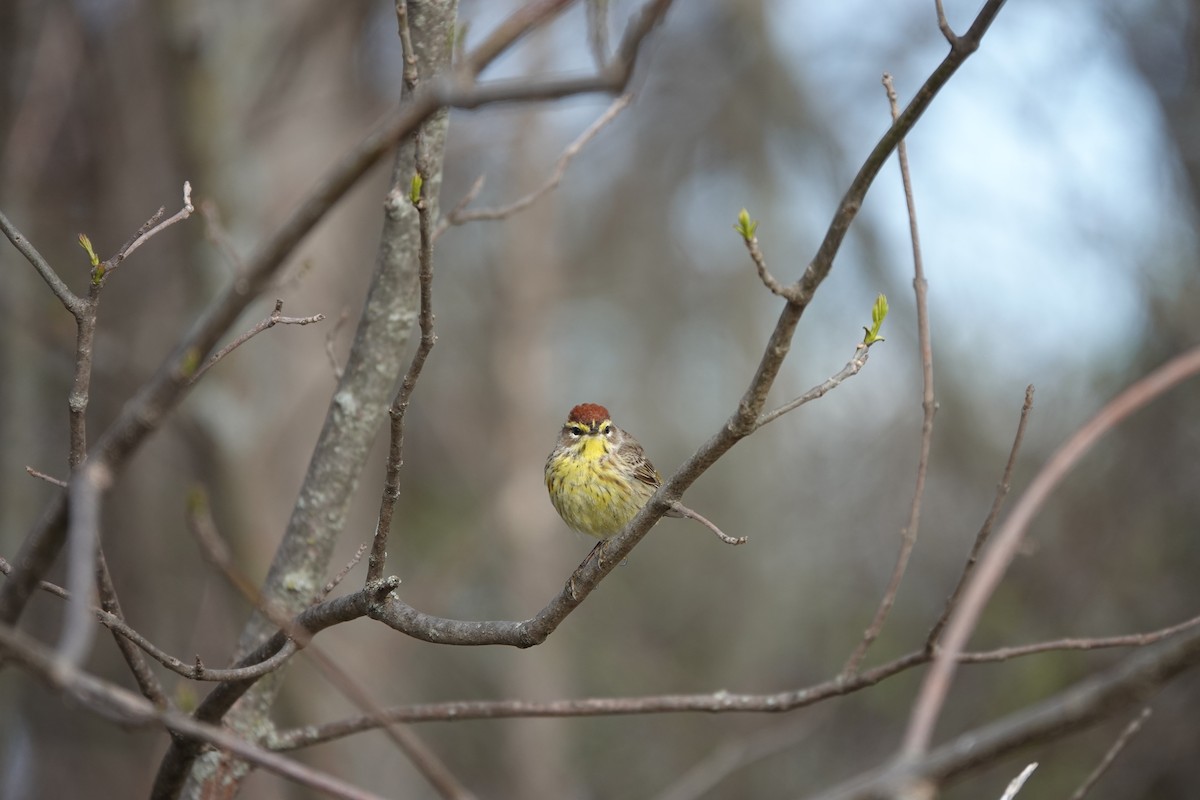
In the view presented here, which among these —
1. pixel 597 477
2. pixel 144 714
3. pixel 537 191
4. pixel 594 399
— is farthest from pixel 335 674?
pixel 594 399

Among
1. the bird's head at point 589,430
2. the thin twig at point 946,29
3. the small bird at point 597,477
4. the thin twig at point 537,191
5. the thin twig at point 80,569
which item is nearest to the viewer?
the thin twig at point 80,569

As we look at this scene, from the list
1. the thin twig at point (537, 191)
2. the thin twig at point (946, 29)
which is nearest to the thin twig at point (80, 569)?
the thin twig at point (946, 29)

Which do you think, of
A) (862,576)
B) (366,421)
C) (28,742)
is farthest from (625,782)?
(366,421)

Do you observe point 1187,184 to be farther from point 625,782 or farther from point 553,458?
point 625,782

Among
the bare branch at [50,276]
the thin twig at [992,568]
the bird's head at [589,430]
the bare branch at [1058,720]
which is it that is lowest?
the bare branch at [1058,720]

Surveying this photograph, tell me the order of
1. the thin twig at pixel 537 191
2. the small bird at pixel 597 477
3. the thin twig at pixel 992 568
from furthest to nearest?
the small bird at pixel 597 477 < the thin twig at pixel 537 191 < the thin twig at pixel 992 568

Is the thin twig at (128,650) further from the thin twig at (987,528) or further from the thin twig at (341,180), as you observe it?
the thin twig at (987,528)

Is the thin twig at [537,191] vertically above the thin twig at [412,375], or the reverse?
the thin twig at [537,191]

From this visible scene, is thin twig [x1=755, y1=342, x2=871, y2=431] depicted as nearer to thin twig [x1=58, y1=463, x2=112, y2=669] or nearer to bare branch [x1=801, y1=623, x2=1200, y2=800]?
bare branch [x1=801, y1=623, x2=1200, y2=800]

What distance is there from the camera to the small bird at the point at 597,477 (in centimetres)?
459

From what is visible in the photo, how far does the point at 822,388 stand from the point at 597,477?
2.73m

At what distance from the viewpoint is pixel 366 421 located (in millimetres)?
2973

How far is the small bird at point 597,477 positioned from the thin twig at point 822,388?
95.7 inches

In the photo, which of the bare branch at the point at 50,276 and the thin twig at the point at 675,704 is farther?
the thin twig at the point at 675,704
